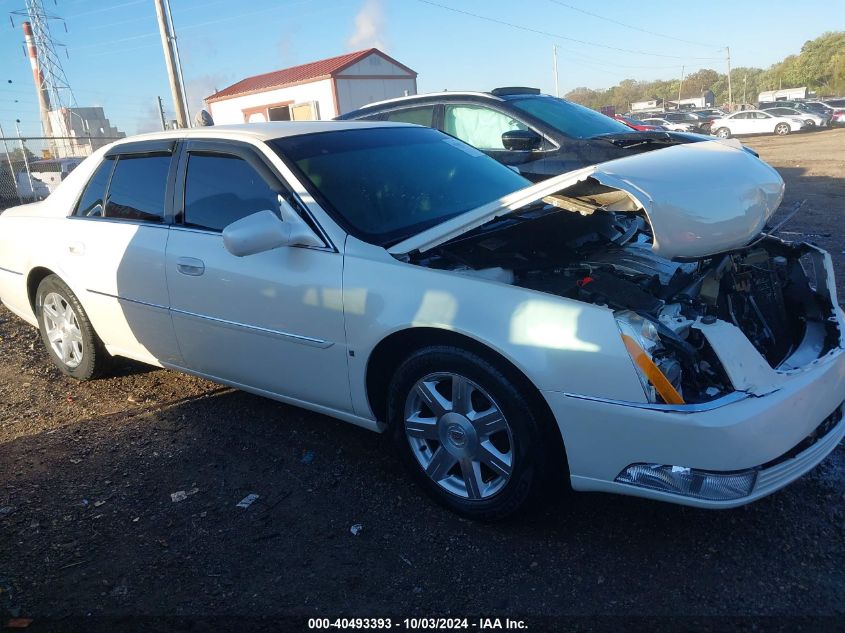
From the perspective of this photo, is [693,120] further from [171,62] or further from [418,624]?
[418,624]

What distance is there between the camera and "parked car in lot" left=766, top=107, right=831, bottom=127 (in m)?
31.5

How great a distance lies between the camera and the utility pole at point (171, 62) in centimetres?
1575

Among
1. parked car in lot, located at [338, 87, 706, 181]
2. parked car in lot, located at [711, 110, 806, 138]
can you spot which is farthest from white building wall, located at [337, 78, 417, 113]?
parked car in lot, located at [338, 87, 706, 181]

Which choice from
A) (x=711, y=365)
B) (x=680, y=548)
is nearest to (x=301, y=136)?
(x=711, y=365)

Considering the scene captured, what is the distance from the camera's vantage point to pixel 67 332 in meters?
4.70

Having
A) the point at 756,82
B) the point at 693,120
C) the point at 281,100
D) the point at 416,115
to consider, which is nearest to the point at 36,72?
the point at 281,100

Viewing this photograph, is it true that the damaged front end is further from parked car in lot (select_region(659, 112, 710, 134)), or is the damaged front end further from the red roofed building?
parked car in lot (select_region(659, 112, 710, 134))

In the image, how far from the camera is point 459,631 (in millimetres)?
2303

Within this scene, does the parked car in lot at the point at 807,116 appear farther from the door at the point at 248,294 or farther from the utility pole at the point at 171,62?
the door at the point at 248,294

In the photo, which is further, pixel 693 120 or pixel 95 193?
pixel 693 120

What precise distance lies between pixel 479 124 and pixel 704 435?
4923mm

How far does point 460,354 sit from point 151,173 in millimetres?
2390

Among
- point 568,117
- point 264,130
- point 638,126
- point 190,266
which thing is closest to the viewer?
point 190,266

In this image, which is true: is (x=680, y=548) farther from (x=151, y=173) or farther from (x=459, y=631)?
(x=151, y=173)
